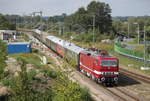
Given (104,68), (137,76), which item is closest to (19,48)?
(137,76)

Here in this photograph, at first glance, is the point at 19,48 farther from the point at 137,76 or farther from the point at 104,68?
A: the point at 104,68

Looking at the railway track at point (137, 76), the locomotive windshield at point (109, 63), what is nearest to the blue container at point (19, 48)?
the railway track at point (137, 76)

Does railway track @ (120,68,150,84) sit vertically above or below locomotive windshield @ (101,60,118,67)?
below

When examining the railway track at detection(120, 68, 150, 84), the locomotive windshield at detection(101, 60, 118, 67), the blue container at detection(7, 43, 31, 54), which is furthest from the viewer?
the blue container at detection(7, 43, 31, 54)

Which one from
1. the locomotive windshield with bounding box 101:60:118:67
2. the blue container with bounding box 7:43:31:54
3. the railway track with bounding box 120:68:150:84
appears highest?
the locomotive windshield with bounding box 101:60:118:67

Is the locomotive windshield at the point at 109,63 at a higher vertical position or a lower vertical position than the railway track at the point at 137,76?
higher

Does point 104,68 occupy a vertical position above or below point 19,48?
above

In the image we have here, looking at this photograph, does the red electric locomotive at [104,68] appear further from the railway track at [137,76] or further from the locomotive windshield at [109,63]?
the railway track at [137,76]

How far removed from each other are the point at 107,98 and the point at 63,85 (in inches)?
472

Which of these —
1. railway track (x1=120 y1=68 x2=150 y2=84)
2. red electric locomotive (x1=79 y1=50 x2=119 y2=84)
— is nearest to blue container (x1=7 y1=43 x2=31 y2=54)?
railway track (x1=120 y1=68 x2=150 y2=84)

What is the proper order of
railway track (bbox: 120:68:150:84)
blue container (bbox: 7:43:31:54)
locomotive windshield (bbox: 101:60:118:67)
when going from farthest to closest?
blue container (bbox: 7:43:31:54) → railway track (bbox: 120:68:150:84) → locomotive windshield (bbox: 101:60:118:67)

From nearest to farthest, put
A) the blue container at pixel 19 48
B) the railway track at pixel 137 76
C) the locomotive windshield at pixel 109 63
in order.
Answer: the locomotive windshield at pixel 109 63 < the railway track at pixel 137 76 < the blue container at pixel 19 48

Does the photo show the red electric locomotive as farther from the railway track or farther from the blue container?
the blue container

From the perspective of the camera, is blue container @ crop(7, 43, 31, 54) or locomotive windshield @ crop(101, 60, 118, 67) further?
blue container @ crop(7, 43, 31, 54)
